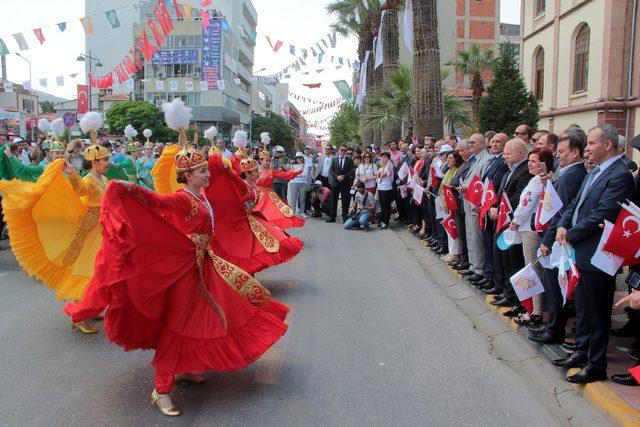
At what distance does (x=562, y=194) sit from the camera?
5113mm

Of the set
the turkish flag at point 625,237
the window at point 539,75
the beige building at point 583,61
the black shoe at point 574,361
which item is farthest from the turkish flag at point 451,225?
the window at point 539,75

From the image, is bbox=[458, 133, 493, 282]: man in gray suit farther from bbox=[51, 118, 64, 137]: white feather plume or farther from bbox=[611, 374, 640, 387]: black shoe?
bbox=[51, 118, 64, 137]: white feather plume

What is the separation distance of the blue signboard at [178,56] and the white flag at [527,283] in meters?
60.5

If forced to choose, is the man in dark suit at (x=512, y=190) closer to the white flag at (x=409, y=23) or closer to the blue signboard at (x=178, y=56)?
the white flag at (x=409, y=23)

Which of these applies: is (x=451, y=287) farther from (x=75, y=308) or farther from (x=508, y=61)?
(x=508, y=61)

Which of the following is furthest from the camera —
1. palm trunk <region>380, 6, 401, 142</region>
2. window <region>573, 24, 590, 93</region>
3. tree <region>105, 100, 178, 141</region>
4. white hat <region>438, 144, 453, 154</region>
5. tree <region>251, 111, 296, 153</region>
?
tree <region>251, 111, 296, 153</region>

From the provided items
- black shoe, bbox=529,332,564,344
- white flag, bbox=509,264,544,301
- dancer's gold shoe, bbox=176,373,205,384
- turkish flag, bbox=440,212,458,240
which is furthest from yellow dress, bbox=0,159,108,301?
turkish flag, bbox=440,212,458,240

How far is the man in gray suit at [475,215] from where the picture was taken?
7625mm

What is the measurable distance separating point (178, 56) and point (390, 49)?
44934 millimetres

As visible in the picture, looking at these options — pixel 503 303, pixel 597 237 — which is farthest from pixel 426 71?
pixel 597 237

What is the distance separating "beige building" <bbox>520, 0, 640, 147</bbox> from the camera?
19750 millimetres

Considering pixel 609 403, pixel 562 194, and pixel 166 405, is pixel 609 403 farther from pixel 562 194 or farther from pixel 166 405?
pixel 166 405

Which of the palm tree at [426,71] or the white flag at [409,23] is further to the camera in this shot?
the white flag at [409,23]

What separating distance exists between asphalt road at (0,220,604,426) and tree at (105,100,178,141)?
144 feet
